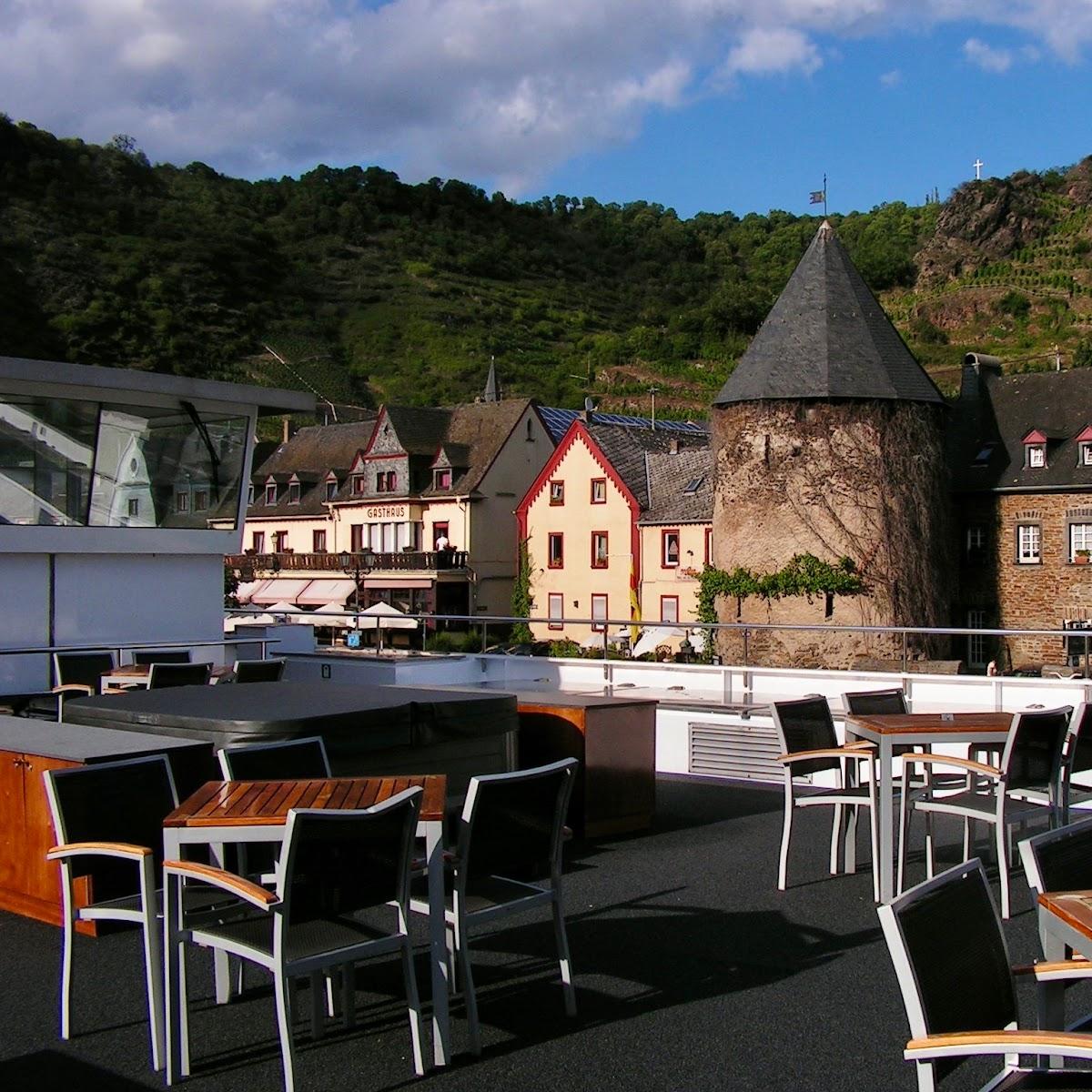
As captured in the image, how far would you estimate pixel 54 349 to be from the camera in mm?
122688

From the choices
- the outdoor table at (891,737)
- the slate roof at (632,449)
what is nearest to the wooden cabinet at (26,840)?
the outdoor table at (891,737)

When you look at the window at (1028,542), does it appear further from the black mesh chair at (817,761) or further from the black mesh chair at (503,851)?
the black mesh chair at (503,851)

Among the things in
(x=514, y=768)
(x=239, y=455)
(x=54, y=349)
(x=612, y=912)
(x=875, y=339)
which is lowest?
(x=612, y=912)

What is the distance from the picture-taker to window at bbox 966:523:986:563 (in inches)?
Result: 2041

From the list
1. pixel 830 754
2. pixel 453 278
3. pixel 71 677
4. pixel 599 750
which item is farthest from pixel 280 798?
pixel 453 278

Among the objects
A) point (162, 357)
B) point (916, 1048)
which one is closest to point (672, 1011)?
point (916, 1048)

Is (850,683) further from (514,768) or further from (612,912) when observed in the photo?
(612,912)

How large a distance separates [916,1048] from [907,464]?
152 feet

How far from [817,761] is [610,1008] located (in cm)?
290

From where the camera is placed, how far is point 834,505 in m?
46.8

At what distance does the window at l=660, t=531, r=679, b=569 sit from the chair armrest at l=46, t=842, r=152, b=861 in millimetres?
50112

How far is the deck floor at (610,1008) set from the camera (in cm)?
481

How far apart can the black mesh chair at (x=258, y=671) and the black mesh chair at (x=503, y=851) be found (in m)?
6.21

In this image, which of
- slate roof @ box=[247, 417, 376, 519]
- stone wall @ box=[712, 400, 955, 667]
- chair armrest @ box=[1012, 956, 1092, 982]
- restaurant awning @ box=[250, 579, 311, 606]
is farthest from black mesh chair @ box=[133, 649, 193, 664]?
slate roof @ box=[247, 417, 376, 519]
